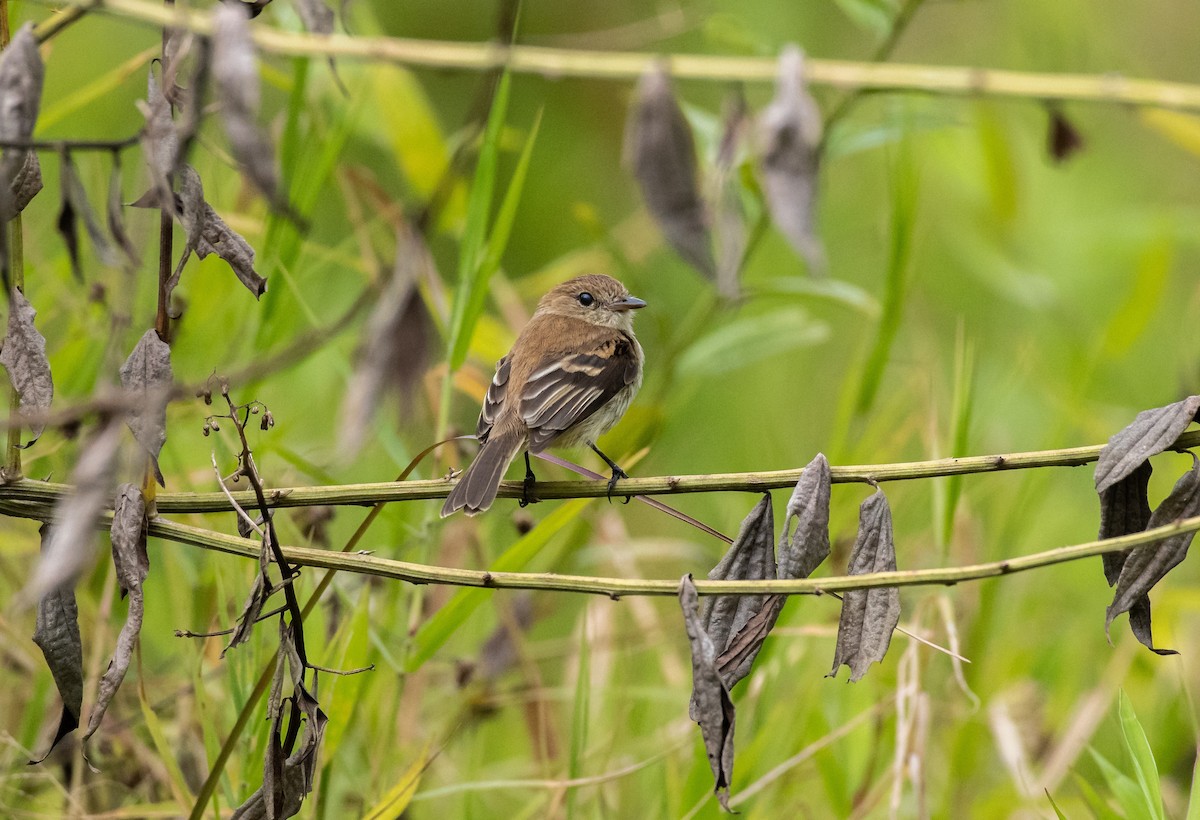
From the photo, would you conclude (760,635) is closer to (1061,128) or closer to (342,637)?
(1061,128)

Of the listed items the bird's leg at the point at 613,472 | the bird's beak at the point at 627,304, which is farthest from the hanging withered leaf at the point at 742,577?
the bird's beak at the point at 627,304

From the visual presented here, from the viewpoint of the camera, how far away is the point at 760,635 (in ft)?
5.67

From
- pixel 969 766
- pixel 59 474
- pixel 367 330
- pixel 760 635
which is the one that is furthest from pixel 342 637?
pixel 969 766

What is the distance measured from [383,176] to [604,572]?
2803mm

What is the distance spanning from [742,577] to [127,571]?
0.89 m

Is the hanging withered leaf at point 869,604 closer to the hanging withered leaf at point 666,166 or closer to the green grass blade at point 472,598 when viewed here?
the hanging withered leaf at point 666,166

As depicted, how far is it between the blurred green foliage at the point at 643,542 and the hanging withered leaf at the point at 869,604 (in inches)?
28.0

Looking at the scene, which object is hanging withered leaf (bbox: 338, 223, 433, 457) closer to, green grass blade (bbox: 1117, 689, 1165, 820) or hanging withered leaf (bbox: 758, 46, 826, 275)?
hanging withered leaf (bbox: 758, 46, 826, 275)

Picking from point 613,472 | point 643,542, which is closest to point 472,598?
point 613,472

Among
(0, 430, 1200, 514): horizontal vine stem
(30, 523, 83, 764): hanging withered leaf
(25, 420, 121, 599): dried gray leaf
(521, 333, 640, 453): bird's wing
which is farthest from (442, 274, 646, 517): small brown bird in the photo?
(25, 420, 121, 599): dried gray leaf

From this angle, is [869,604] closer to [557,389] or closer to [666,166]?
[666,166]

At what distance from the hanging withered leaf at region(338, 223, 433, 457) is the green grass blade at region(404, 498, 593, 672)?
1.06m

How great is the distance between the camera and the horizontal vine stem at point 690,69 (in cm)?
138

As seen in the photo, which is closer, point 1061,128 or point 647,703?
point 1061,128
